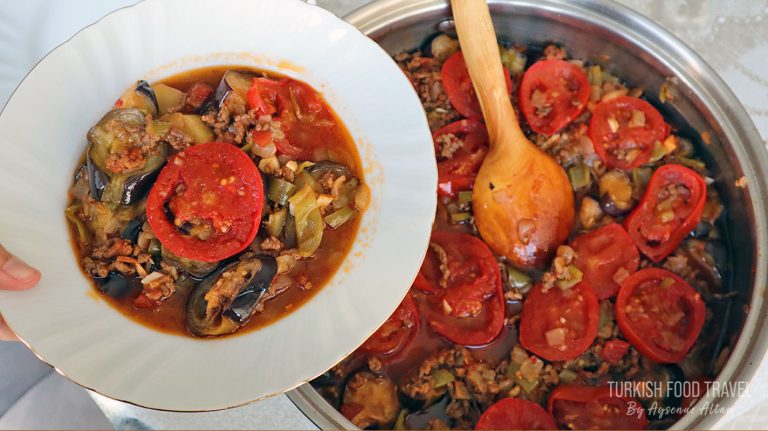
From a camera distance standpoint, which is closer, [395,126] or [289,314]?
[289,314]

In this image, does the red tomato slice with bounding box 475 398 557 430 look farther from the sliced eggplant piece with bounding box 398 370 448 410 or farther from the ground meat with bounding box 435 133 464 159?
the ground meat with bounding box 435 133 464 159

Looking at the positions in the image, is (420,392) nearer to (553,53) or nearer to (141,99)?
(141,99)

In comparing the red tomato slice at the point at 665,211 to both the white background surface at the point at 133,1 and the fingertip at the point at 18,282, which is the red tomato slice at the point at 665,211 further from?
the fingertip at the point at 18,282

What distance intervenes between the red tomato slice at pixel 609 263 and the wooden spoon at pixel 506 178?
0.13m

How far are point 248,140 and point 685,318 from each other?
1.76 meters

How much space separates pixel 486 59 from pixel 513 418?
138 cm

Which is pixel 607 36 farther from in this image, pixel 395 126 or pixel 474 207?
pixel 395 126

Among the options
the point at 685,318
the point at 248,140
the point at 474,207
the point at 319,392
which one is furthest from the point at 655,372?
the point at 248,140

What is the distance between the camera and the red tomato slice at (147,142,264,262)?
1.64 meters

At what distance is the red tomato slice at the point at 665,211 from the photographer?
7.54 feet

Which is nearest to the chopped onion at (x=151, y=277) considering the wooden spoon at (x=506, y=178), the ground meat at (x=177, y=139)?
the ground meat at (x=177, y=139)

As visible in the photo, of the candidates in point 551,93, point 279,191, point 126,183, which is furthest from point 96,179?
point 551,93

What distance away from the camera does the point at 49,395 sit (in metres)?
2.45

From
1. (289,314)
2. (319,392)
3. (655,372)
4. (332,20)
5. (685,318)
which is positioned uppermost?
(332,20)
